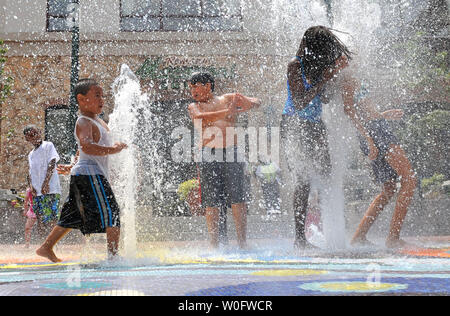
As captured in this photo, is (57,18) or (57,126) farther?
(57,18)

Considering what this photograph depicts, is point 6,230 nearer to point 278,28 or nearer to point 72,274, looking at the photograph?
point 72,274

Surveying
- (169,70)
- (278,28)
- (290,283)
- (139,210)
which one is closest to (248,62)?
(278,28)

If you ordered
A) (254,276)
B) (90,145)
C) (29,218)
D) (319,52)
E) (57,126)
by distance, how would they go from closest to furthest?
(254,276)
(90,145)
(319,52)
(29,218)
(57,126)

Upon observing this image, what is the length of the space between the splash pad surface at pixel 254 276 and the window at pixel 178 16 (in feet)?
37.9

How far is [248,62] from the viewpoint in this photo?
1462 cm

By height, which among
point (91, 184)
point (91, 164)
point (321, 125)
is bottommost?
point (91, 184)

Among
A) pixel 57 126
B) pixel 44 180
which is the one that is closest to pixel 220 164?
pixel 44 180

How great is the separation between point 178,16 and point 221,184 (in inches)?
428

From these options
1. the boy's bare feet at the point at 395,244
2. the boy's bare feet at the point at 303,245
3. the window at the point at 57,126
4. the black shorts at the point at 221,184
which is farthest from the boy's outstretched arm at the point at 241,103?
the window at the point at 57,126

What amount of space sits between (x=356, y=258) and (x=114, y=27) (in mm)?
12418

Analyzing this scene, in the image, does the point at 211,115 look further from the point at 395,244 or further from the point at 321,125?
the point at 395,244

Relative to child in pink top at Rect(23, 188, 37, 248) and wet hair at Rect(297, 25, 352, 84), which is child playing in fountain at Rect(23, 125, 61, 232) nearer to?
child in pink top at Rect(23, 188, 37, 248)

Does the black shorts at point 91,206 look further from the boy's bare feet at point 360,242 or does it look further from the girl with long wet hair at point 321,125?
the boy's bare feet at point 360,242

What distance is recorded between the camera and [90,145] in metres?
3.65
